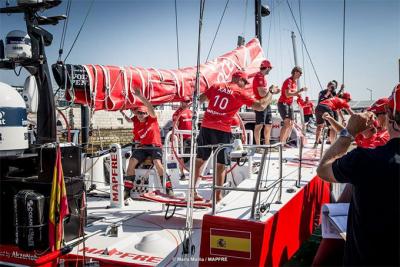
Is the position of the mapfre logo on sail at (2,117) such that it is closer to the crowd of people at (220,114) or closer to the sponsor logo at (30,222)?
the sponsor logo at (30,222)

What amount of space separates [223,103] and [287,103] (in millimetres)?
2630

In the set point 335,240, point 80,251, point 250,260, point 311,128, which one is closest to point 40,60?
point 80,251

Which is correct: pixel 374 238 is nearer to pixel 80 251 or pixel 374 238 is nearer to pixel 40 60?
pixel 80 251

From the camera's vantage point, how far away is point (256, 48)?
6656mm

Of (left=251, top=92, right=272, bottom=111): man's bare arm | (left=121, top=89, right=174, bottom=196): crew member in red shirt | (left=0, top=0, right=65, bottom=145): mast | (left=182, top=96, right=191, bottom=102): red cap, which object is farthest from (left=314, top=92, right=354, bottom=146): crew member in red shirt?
(left=0, top=0, right=65, bottom=145): mast

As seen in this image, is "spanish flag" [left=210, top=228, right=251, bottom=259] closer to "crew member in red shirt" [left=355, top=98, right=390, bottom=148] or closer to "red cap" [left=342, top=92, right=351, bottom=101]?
"crew member in red shirt" [left=355, top=98, right=390, bottom=148]

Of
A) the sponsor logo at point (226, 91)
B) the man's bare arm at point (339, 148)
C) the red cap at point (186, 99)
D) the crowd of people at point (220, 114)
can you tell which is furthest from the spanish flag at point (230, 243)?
the red cap at point (186, 99)

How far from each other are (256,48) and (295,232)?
4385mm

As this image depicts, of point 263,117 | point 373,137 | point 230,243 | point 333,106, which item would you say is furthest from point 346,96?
point 230,243

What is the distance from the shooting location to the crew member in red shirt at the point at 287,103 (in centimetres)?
628

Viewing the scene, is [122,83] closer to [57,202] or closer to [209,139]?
[209,139]

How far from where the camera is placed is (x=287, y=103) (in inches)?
251

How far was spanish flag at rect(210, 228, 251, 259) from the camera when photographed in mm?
2328

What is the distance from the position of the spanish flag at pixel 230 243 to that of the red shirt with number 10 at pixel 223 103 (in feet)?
6.14
